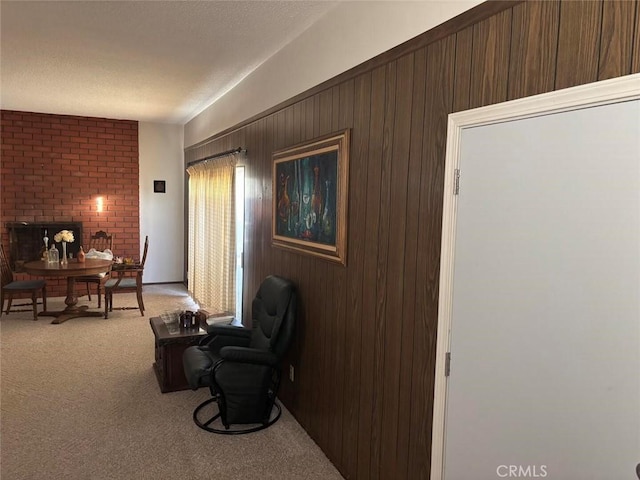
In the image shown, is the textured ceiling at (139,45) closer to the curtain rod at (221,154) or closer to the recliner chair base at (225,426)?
the curtain rod at (221,154)

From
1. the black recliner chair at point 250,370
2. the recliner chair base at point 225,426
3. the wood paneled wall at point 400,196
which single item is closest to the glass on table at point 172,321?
the black recliner chair at point 250,370

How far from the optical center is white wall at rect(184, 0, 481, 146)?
77.2 inches

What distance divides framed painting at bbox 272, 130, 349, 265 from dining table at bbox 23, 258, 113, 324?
9.91ft

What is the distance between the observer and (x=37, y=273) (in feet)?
17.0

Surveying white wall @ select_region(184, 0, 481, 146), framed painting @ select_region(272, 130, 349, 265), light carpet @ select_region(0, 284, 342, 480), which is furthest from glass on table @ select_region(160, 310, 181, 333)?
white wall @ select_region(184, 0, 481, 146)

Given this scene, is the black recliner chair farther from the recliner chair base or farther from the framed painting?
the framed painting

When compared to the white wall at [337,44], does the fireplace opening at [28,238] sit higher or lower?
lower

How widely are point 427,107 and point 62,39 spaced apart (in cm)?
296

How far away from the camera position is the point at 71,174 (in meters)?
6.82

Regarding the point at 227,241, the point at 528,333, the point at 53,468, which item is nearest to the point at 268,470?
the point at 53,468

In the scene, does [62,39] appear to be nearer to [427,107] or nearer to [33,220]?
[427,107]

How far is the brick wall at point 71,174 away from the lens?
649 centimetres

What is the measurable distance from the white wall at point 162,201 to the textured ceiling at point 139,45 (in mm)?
1853

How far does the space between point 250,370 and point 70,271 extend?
3367mm
